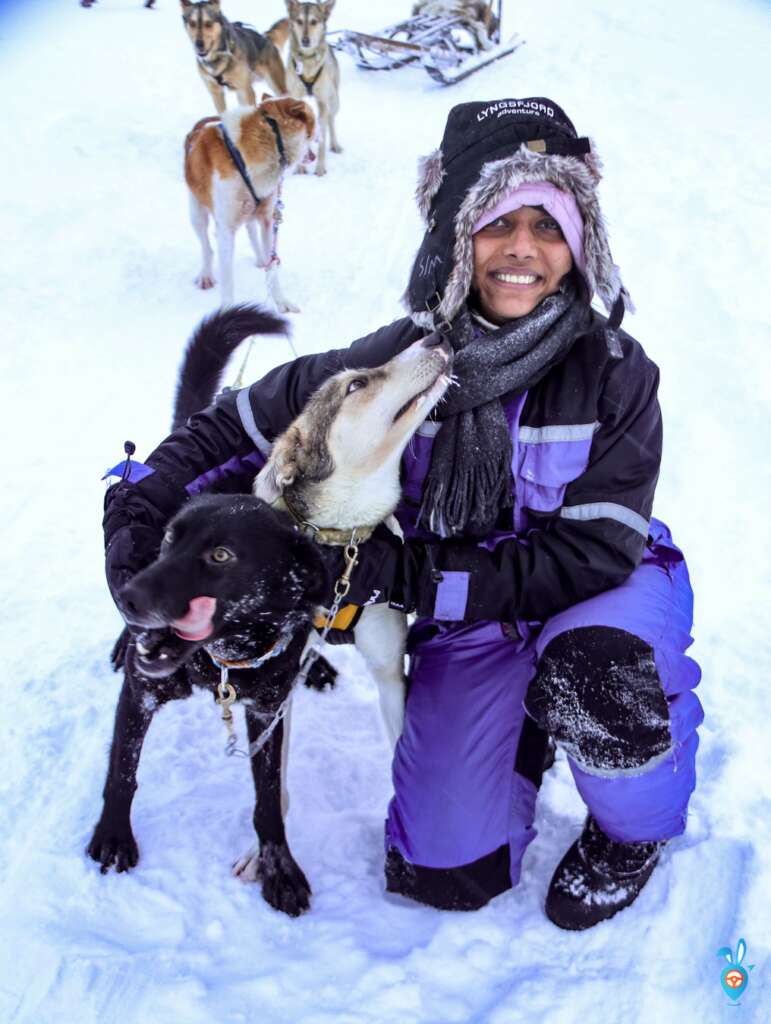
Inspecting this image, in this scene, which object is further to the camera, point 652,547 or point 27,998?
point 652,547

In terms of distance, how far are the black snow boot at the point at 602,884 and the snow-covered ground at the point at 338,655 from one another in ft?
0.12

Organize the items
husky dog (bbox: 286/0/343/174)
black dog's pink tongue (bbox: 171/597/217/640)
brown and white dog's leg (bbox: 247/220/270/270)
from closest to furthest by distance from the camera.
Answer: black dog's pink tongue (bbox: 171/597/217/640) < brown and white dog's leg (bbox: 247/220/270/270) < husky dog (bbox: 286/0/343/174)

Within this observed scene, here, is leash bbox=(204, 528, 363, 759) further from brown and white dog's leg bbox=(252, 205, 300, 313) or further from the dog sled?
the dog sled

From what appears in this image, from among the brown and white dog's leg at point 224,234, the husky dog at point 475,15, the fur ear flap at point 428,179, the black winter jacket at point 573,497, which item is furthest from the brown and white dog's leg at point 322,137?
the black winter jacket at point 573,497

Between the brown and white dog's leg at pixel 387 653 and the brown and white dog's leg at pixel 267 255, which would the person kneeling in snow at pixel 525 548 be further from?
the brown and white dog's leg at pixel 267 255

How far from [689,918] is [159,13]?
12.6 metres

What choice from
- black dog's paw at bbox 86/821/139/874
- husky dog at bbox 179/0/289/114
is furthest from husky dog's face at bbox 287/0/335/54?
black dog's paw at bbox 86/821/139/874

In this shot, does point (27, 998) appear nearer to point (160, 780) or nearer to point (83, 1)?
point (160, 780)

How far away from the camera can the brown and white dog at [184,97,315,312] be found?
458 centimetres

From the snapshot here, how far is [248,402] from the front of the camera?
2.13 metres

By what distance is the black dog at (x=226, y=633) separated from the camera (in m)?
1.42

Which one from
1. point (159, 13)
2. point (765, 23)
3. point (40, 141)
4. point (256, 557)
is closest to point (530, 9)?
point (765, 23)

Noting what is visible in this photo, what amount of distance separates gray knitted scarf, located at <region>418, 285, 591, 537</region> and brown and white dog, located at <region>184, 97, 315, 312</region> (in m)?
3.12

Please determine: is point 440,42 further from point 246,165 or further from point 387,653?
point 387,653
